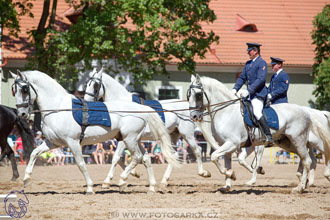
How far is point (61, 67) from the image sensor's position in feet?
74.0

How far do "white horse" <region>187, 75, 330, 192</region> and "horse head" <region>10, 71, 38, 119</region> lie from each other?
3035mm

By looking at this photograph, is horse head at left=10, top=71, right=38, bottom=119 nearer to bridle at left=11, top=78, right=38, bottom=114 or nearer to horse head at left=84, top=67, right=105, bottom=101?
bridle at left=11, top=78, right=38, bottom=114

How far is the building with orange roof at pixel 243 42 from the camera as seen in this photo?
28891 millimetres

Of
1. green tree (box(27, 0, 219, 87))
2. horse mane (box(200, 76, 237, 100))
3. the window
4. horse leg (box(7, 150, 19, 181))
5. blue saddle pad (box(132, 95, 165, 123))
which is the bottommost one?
horse leg (box(7, 150, 19, 181))

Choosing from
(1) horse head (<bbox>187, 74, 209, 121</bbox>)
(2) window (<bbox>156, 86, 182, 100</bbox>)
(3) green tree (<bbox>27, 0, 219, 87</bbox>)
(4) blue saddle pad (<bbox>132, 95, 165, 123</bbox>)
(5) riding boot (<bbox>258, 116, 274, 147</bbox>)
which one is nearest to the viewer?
(1) horse head (<bbox>187, 74, 209, 121</bbox>)

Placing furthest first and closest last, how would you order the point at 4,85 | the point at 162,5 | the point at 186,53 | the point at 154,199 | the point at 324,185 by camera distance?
1. the point at 4,85
2. the point at 186,53
3. the point at 162,5
4. the point at 324,185
5. the point at 154,199

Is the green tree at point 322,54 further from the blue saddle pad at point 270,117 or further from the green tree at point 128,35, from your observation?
the blue saddle pad at point 270,117

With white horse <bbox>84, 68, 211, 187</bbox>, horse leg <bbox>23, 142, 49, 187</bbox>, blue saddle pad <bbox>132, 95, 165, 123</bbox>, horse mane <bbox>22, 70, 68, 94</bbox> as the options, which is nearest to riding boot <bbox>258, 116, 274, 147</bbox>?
white horse <bbox>84, 68, 211, 187</bbox>

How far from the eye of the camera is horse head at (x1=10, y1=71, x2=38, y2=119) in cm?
1036

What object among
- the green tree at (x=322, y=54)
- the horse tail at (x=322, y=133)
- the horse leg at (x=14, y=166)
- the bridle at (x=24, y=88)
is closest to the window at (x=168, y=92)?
the green tree at (x=322, y=54)

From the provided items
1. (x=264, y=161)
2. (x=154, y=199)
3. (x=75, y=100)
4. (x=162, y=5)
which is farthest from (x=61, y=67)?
(x=154, y=199)

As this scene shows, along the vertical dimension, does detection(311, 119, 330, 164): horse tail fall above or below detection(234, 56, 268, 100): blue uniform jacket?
below

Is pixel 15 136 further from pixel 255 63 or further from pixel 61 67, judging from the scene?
pixel 255 63

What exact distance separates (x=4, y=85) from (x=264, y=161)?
1300 centimetres
